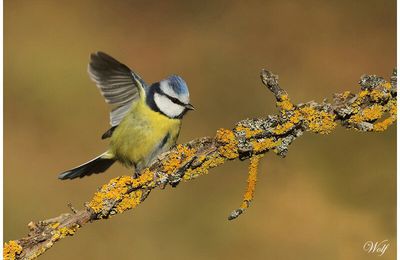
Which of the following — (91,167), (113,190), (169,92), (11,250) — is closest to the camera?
(11,250)

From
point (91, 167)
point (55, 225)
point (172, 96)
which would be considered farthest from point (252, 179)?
point (91, 167)

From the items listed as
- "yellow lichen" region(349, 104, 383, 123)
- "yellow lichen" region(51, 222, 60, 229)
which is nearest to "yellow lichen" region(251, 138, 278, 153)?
"yellow lichen" region(349, 104, 383, 123)

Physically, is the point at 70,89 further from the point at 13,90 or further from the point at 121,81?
the point at 121,81

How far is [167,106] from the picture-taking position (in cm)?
151

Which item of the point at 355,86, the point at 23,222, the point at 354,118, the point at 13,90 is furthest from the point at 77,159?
the point at 354,118

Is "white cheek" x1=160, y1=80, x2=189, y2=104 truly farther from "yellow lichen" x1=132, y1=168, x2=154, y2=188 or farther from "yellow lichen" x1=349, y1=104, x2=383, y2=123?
"yellow lichen" x1=349, y1=104, x2=383, y2=123

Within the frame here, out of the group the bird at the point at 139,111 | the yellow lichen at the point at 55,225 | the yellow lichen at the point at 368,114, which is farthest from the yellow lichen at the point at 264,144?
the bird at the point at 139,111

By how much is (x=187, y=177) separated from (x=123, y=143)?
0.43m

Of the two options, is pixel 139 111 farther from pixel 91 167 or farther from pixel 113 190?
pixel 113 190

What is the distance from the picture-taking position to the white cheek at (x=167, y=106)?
149 cm

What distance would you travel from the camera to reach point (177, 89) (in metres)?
1.46

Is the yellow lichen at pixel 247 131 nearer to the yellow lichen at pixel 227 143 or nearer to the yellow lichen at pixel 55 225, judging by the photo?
the yellow lichen at pixel 227 143

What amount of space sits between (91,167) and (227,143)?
0.57 metres

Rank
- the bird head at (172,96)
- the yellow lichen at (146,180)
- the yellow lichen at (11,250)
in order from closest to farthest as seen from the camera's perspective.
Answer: the yellow lichen at (11,250) < the yellow lichen at (146,180) < the bird head at (172,96)
